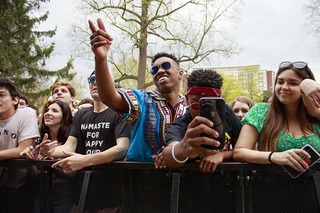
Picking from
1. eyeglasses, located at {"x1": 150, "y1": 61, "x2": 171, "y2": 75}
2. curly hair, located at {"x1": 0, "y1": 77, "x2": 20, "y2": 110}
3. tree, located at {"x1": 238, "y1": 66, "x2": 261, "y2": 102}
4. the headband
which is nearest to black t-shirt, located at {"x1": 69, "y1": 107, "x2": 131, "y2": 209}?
eyeglasses, located at {"x1": 150, "y1": 61, "x2": 171, "y2": 75}

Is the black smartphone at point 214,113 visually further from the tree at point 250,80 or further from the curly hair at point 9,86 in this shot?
the tree at point 250,80

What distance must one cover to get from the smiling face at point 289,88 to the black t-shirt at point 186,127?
1.18 ft

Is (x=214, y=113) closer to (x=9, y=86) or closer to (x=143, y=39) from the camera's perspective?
(x=9, y=86)

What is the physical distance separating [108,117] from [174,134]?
1150 mm

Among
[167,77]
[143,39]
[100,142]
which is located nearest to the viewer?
[167,77]

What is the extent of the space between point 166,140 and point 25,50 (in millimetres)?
20251

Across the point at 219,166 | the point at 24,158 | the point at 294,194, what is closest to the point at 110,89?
the point at 219,166

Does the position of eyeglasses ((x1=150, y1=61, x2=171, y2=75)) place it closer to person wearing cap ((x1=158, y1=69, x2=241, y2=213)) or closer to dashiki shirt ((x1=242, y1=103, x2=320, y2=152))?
person wearing cap ((x1=158, y1=69, x2=241, y2=213))

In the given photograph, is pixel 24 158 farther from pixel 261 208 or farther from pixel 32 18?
pixel 32 18

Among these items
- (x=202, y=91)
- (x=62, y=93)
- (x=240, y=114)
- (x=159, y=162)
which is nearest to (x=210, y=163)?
(x=159, y=162)

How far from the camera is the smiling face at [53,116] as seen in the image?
3.95m

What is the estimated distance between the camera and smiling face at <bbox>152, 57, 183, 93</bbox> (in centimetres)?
308

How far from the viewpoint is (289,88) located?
2.62 meters

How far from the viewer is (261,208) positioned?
228cm
